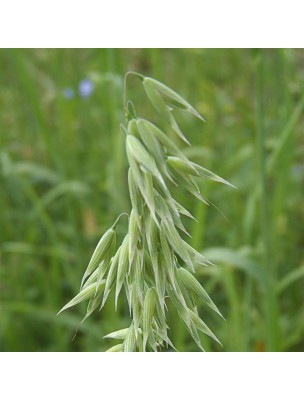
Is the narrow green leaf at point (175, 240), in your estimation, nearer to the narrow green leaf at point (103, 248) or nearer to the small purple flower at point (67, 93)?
the narrow green leaf at point (103, 248)

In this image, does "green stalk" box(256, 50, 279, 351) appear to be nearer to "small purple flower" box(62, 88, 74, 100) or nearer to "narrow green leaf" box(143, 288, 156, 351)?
"narrow green leaf" box(143, 288, 156, 351)

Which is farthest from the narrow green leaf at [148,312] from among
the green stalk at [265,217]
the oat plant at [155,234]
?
the green stalk at [265,217]

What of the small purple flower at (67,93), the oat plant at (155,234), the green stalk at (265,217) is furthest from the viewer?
the small purple flower at (67,93)

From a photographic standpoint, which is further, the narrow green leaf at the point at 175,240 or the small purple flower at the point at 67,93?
the small purple flower at the point at 67,93

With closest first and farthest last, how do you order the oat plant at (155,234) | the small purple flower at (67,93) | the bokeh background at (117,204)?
1. the oat plant at (155,234)
2. the bokeh background at (117,204)
3. the small purple flower at (67,93)

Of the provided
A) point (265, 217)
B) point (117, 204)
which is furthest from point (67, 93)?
point (265, 217)

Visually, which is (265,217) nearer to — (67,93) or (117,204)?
(117,204)

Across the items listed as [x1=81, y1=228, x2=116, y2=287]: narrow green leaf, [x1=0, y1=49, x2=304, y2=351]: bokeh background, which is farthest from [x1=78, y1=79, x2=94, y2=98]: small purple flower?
[x1=81, y1=228, x2=116, y2=287]: narrow green leaf
